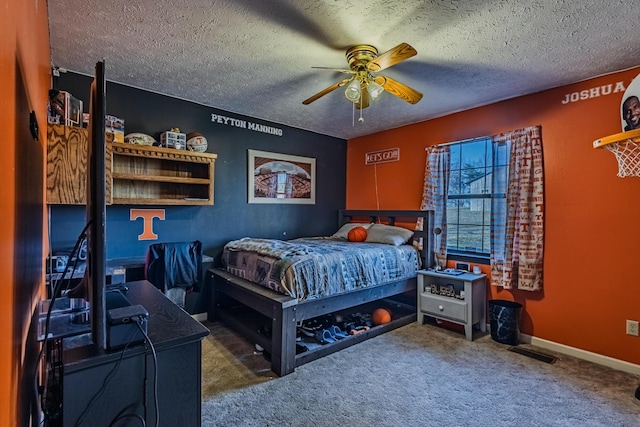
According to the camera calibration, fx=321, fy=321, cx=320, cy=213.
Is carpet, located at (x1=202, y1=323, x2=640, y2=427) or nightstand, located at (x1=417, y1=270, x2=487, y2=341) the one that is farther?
nightstand, located at (x1=417, y1=270, x2=487, y2=341)

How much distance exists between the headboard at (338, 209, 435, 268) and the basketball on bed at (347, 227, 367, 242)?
48cm

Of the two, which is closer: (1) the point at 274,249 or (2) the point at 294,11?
(2) the point at 294,11

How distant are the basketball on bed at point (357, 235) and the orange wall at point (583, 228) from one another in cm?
157

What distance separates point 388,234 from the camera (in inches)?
159

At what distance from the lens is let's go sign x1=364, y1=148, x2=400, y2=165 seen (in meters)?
4.48

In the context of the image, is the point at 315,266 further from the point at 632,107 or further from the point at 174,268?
the point at 632,107

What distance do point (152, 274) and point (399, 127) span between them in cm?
349

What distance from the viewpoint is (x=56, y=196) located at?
2275 mm

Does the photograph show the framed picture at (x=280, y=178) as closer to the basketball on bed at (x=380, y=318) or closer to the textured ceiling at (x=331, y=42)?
the textured ceiling at (x=331, y=42)

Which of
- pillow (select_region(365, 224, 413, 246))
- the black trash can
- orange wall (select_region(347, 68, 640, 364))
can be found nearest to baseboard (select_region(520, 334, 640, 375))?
orange wall (select_region(347, 68, 640, 364))

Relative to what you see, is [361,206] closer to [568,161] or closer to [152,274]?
[568,161]

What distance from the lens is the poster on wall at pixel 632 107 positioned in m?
1.95

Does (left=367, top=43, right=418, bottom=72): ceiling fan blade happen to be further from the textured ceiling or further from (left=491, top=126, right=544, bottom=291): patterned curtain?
(left=491, top=126, right=544, bottom=291): patterned curtain

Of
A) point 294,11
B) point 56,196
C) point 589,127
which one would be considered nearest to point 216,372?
point 56,196
